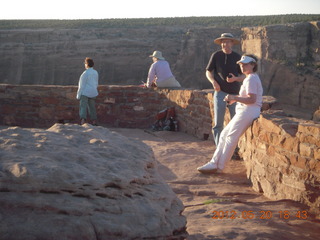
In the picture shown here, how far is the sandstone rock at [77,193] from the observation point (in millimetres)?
2510

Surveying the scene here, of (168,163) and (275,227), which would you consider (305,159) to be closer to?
(275,227)

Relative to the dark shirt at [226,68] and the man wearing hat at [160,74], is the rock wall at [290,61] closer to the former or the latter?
the man wearing hat at [160,74]

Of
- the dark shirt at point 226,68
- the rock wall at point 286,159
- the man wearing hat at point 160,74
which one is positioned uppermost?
the dark shirt at point 226,68

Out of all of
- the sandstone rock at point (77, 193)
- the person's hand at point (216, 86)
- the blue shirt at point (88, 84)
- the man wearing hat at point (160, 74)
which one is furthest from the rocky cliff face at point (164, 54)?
the sandstone rock at point (77, 193)

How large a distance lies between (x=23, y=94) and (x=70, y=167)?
8646 mm

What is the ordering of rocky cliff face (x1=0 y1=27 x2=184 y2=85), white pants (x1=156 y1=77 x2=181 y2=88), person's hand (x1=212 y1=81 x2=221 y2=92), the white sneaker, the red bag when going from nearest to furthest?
the white sneaker → person's hand (x1=212 y1=81 x2=221 y2=92) → the red bag → white pants (x1=156 y1=77 x2=181 y2=88) → rocky cliff face (x1=0 y1=27 x2=184 y2=85)

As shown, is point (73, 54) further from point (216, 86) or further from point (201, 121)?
point (216, 86)

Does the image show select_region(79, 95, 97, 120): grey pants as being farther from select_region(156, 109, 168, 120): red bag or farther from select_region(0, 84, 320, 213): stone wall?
select_region(156, 109, 168, 120): red bag

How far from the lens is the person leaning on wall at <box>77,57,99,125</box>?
9898 mm

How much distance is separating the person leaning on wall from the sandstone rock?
662 centimetres

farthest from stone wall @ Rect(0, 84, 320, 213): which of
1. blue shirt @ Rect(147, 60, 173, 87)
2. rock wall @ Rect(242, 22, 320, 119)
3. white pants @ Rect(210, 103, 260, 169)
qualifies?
rock wall @ Rect(242, 22, 320, 119)

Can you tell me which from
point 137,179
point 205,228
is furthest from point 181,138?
point 137,179

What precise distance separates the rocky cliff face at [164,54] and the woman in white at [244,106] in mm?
17549
